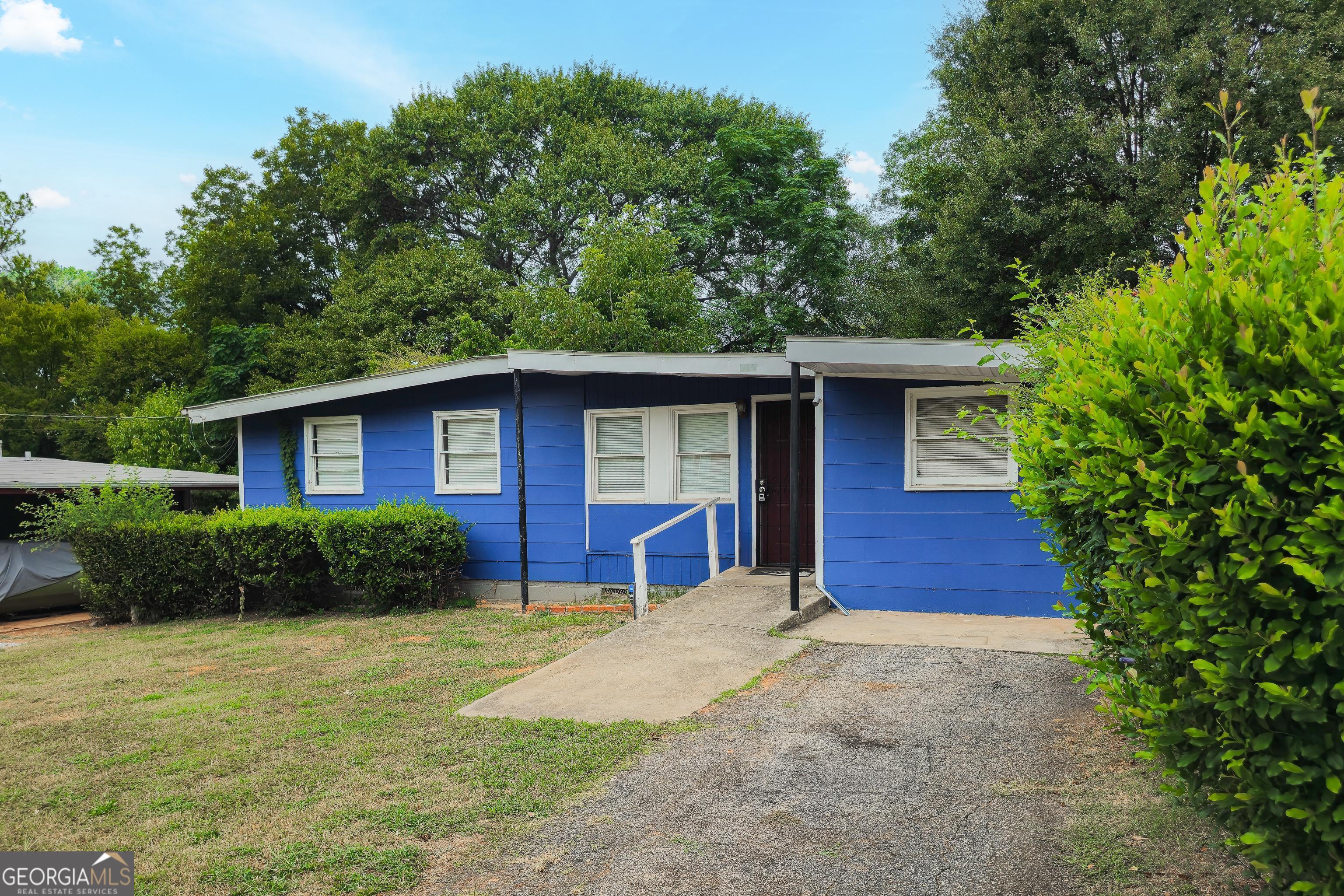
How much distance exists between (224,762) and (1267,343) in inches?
225

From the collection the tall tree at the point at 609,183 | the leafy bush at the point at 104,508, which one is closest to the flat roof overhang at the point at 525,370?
the leafy bush at the point at 104,508

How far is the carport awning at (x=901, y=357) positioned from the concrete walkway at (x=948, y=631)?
2.38 metres

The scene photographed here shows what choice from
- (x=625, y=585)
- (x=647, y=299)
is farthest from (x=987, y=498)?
(x=647, y=299)

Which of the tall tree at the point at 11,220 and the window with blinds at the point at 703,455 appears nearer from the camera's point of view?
the window with blinds at the point at 703,455

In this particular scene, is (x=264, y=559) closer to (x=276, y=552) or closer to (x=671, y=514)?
(x=276, y=552)

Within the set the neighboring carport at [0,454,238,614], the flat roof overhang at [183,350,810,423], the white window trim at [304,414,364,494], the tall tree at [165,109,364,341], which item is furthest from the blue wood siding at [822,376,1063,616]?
the tall tree at [165,109,364,341]

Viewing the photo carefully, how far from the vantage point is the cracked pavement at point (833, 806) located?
340cm

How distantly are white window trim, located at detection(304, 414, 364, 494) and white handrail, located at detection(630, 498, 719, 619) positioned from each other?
4.86m

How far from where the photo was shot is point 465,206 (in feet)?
90.7

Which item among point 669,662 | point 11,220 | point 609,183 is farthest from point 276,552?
point 11,220

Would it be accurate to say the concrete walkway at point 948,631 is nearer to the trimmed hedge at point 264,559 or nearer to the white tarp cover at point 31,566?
the trimmed hedge at point 264,559

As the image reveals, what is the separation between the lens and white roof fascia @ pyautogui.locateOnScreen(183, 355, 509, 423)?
11.5 meters

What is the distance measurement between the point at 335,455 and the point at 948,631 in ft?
31.1

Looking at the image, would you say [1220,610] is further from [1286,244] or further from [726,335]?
[726,335]
